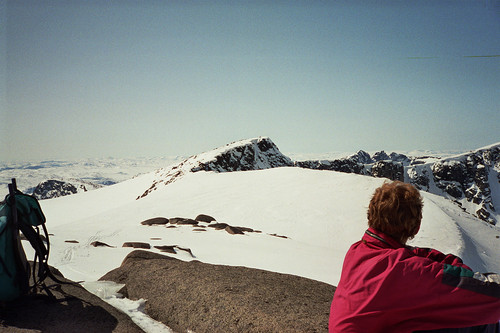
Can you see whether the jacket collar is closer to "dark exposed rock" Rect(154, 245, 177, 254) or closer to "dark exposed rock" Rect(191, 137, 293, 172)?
"dark exposed rock" Rect(154, 245, 177, 254)

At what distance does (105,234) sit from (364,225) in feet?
39.1

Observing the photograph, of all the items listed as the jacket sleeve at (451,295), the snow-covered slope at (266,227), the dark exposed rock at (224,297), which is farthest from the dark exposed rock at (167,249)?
the jacket sleeve at (451,295)

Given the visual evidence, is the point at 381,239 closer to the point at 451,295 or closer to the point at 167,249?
the point at 451,295

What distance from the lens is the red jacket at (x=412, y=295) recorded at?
6.00ft

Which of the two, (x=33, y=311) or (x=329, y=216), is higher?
(x=33, y=311)

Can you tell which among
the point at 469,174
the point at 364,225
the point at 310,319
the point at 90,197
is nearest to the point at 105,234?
the point at 310,319

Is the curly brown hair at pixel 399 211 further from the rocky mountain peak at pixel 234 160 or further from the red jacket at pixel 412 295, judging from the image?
the rocky mountain peak at pixel 234 160

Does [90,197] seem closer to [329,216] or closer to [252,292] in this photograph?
[329,216]

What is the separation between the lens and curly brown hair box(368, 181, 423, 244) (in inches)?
86.6

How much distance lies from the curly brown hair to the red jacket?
232mm

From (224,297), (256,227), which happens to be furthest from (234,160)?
(224,297)

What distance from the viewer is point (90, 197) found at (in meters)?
38.2

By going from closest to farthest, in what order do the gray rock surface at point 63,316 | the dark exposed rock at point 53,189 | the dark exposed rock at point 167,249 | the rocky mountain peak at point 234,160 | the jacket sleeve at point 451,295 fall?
the jacket sleeve at point 451,295 → the gray rock surface at point 63,316 → the dark exposed rock at point 167,249 → the rocky mountain peak at point 234,160 → the dark exposed rock at point 53,189

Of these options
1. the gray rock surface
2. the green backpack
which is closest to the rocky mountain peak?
the green backpack
